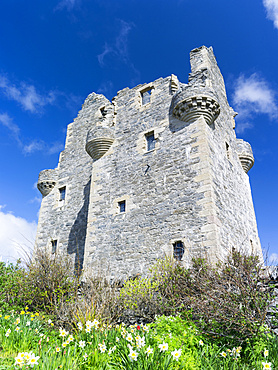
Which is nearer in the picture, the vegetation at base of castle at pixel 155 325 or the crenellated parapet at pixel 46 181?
the vegetation at base of castle at pixel 155 325

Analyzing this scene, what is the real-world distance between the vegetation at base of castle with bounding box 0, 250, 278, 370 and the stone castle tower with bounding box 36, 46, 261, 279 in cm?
129

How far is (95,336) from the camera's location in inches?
200

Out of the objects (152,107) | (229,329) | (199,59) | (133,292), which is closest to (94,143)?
(152,107)

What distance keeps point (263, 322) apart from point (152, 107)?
928cm

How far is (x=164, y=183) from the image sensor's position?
34.6 feet

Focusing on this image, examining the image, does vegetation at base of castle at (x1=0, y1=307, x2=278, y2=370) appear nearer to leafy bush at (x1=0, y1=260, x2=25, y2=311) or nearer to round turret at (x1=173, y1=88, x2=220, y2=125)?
leafy bush at (x1=0, y1=260, x2=25, y2=311)

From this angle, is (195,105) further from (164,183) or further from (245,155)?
(245,155)

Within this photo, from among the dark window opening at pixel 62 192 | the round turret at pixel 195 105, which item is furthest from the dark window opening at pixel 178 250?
the dark window opening at pixel 62 192

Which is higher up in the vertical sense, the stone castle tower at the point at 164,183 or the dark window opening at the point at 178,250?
the stone castle tower at the point at 164,183

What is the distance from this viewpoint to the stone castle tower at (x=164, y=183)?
956cm

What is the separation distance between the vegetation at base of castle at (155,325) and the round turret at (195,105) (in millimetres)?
5190

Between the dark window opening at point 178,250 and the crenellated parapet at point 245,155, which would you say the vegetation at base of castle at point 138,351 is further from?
the crenellated parapet at point 245,155

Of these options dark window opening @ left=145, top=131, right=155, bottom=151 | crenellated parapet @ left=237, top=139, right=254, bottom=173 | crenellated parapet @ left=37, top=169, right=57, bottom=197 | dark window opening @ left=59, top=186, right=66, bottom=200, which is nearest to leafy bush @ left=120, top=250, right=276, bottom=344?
dark window opening @ left=145, top=131, right=155, bottom=151

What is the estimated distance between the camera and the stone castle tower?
9.56 metres
